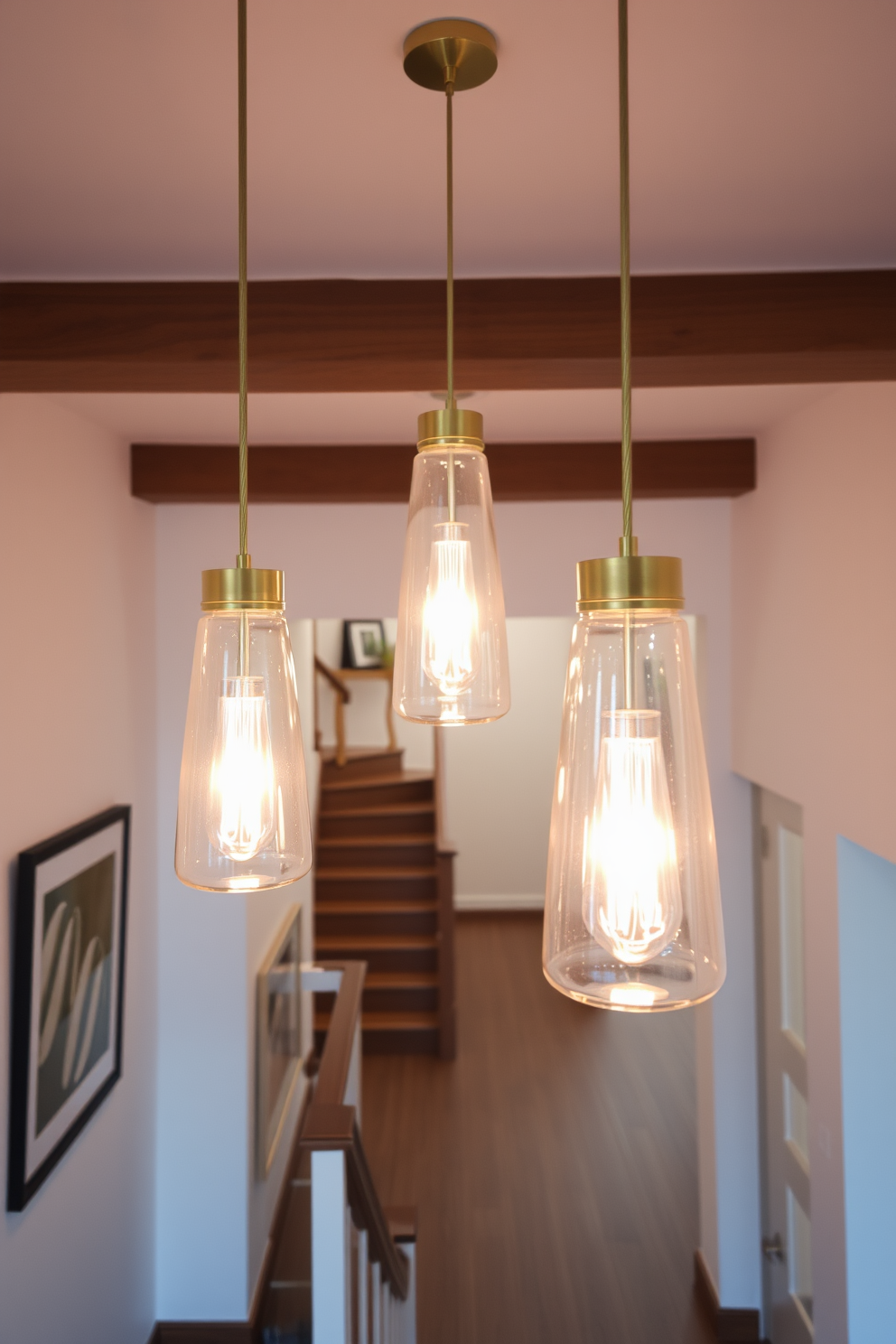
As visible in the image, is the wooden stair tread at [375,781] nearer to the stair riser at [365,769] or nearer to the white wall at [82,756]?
the stair riser at [365,769]

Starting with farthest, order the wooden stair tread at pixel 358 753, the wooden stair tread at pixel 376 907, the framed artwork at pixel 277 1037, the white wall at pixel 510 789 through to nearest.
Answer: the white wall at pixel 510 789 < the wooden stair tread at pixel 358 753 < the wooden stair tread at pixel 376 907 < the framed artwork at pixel 277 1037

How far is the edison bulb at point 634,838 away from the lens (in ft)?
2.29

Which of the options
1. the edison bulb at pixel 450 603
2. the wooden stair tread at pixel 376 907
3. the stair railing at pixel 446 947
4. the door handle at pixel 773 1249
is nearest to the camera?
the edison bulb at pixel 450 603

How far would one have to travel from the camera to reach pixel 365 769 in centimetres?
772

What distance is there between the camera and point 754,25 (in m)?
1.06

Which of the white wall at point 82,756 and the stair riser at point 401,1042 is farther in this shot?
the stair riser at point 401,1042

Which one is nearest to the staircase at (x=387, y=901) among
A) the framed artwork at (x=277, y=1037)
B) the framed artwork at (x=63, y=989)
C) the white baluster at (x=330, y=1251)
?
the framed artwork at (x=277, y=1037)

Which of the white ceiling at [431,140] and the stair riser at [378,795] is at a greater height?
the white ceiling at [431,140]

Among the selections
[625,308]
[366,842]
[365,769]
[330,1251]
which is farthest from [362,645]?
[625,308]

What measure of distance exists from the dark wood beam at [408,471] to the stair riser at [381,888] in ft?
12.9

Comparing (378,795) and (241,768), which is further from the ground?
(241,768)

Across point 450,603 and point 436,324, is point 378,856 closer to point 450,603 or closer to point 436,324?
point 436,324

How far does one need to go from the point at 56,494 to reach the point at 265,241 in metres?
1.27

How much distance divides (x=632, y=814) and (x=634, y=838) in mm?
17
